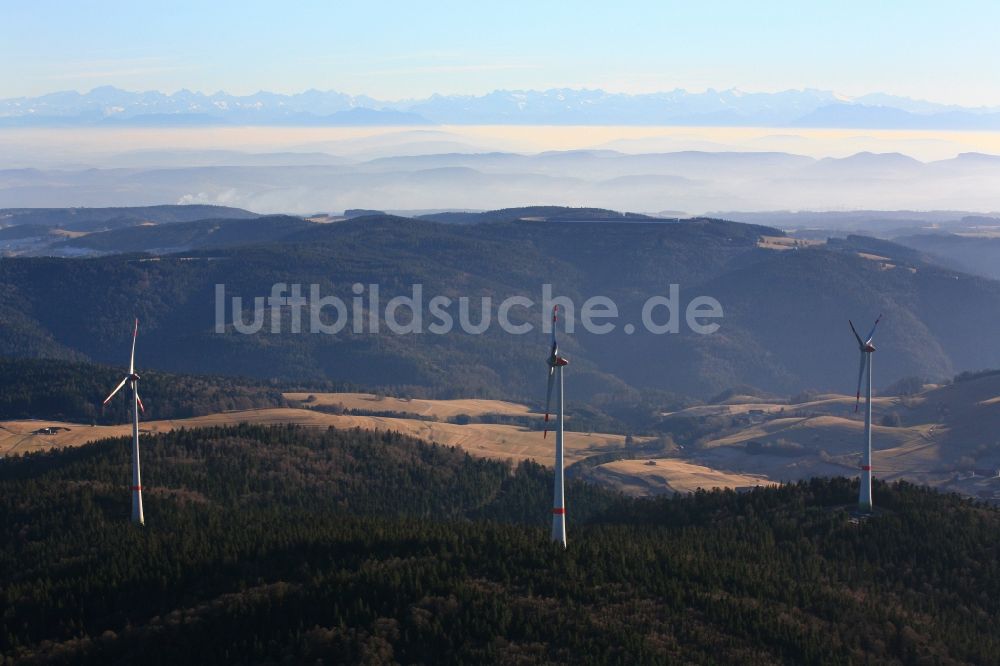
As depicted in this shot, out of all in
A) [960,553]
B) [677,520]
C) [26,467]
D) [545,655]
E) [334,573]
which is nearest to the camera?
[545,655]

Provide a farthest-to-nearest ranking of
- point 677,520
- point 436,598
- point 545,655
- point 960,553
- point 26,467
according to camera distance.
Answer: point 26,467
point 677,520
point 960,553
point 436,598
point 545,655

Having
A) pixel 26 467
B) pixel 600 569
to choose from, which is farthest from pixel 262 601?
pixel 26 467

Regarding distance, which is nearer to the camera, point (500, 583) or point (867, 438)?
point (500, 583)

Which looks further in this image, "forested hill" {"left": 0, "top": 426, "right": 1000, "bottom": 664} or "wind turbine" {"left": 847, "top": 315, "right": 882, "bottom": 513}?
"wind turbine" {"left": 847, "top": 315, "right": 882, "bottom": 513}

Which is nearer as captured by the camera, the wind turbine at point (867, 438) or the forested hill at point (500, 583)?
the forested hill at point (500, 583)

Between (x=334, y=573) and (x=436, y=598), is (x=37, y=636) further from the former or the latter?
(x=436, y=598)

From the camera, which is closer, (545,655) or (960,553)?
(545,655)

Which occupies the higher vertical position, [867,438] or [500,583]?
[867,438]

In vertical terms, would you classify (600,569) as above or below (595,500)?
above
